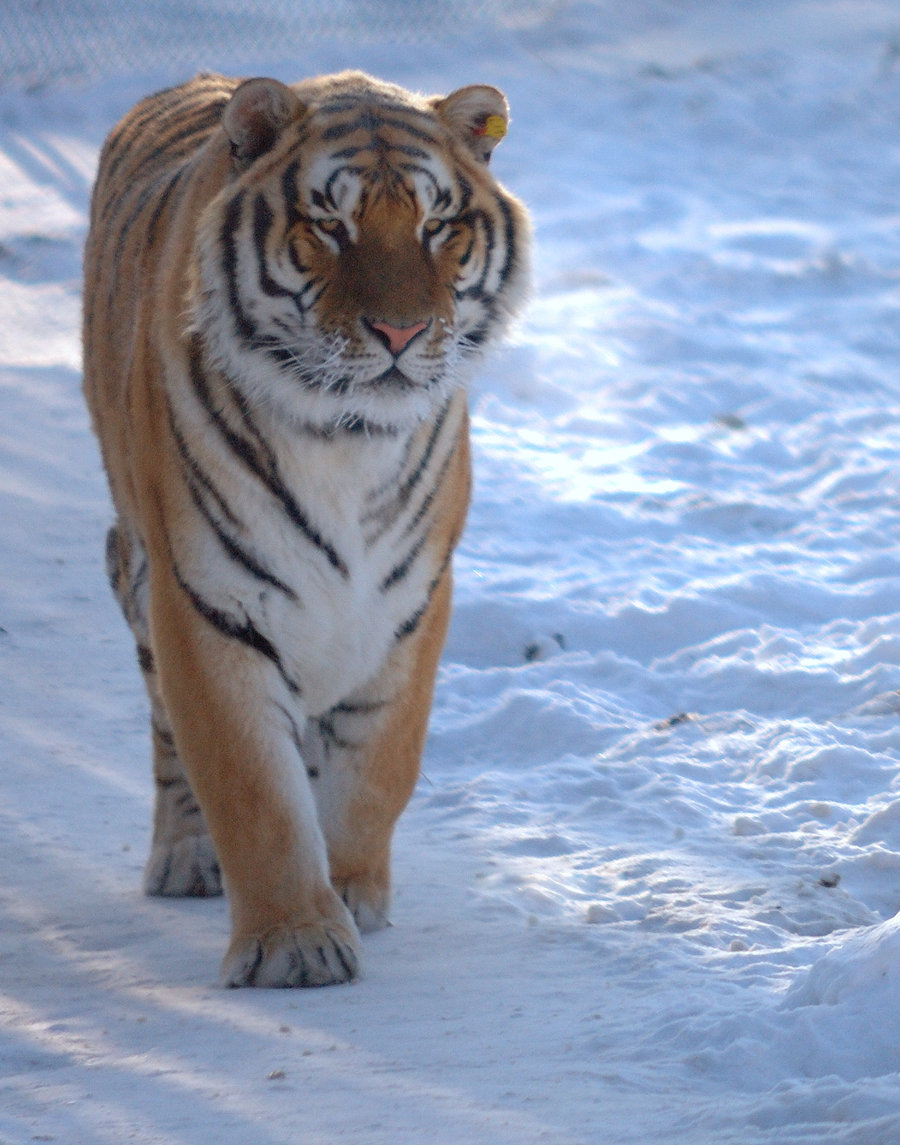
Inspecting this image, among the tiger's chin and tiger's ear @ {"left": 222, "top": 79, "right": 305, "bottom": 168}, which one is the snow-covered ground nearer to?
the tiger's chin

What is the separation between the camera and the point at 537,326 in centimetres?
734

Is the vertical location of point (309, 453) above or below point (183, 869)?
above

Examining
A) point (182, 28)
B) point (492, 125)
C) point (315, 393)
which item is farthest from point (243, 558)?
point (182, 28)

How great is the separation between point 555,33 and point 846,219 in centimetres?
364

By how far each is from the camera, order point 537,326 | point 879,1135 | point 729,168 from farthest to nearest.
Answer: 1. point 729,168
2. point 537,326
3. point 879,1135

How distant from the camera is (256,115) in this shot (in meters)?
2.69

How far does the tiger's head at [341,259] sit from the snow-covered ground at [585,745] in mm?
942

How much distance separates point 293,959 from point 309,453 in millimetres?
790

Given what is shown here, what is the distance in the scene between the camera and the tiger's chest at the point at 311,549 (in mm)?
2654

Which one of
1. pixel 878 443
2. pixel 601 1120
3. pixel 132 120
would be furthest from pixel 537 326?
pixel 601 1120

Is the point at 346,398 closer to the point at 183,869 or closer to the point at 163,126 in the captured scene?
the point at 183,869

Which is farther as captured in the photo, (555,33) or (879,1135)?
(555,33)

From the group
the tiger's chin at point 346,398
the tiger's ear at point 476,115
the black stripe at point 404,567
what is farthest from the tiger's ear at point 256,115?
the black stripe at point 404,567

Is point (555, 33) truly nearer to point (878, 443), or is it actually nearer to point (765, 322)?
point (765, 322)
